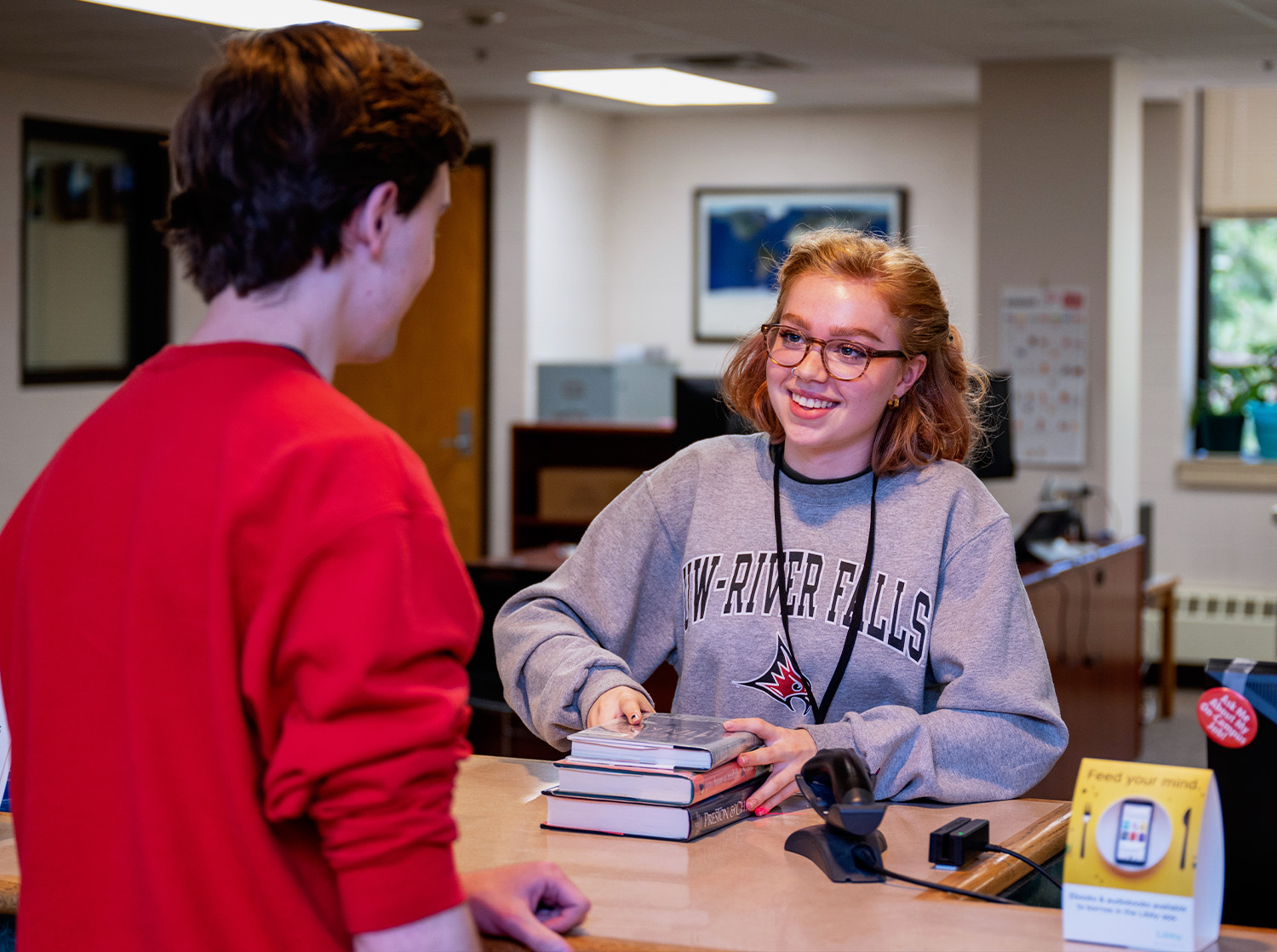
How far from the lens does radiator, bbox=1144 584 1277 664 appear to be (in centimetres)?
660

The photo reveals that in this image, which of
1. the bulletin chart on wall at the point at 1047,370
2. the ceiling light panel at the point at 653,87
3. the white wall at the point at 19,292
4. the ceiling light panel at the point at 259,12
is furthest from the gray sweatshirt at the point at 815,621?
the white wall at the point at 19,292

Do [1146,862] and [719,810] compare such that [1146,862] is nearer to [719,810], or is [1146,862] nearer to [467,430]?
[719,810]

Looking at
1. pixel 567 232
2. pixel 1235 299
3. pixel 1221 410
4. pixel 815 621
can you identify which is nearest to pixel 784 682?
pixel 815 621

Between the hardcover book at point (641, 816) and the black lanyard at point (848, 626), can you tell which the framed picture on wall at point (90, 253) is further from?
the hardcover book at point (641, 816)

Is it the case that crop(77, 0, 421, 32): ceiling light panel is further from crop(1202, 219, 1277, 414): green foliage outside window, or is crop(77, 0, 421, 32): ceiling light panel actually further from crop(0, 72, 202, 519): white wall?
crop(1202, 219, 1277, 414): green foliage outside window

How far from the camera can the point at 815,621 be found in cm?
193

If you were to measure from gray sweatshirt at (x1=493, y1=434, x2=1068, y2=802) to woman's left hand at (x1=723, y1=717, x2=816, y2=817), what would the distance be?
0.04 m

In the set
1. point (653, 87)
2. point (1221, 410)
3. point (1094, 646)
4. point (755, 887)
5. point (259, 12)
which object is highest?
point (653, 87)

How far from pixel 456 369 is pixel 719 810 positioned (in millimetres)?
Result: 5742

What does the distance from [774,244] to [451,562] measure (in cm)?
664

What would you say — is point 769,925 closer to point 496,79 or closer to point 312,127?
point 312,127

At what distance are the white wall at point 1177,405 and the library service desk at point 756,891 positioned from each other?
5.45 meters

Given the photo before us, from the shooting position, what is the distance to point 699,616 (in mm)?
1996

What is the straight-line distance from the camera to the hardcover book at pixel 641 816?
1.61 metres
